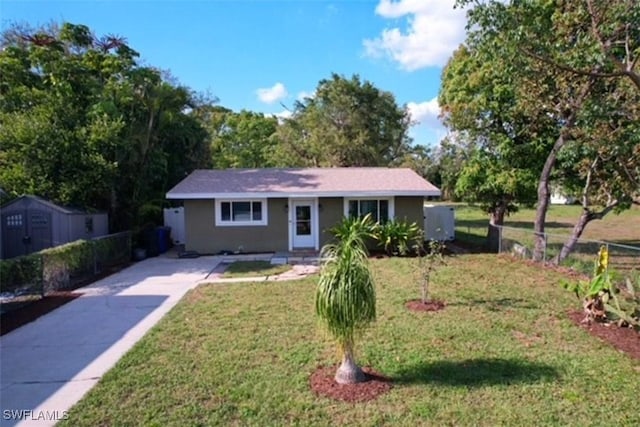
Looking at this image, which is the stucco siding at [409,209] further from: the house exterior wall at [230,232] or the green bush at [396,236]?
the house exterior wall at [230,232]

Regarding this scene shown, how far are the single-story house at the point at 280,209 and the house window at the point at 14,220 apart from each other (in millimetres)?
4366

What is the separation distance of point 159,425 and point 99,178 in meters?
11.5

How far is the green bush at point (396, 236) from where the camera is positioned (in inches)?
540

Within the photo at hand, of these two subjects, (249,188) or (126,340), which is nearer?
(126,340)

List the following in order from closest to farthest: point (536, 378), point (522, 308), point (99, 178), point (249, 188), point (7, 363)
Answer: point (536, 378)
point (7, 363)
point (522, 308)
point (99, 178)
point (249, 188)

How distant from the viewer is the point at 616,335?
6074 millimetres

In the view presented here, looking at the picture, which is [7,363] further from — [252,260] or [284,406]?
[252,260]

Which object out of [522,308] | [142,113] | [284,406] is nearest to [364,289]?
[284,406]

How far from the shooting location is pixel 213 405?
13.8 ft

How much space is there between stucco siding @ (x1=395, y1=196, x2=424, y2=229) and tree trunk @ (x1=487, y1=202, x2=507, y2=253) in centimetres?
265

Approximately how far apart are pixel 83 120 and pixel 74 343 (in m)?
10.5

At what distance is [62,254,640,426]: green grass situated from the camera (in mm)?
3988

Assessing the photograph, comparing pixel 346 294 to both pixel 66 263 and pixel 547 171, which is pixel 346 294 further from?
pixel 547 171

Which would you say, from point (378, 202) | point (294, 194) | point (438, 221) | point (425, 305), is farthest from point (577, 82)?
point (294, 194)
